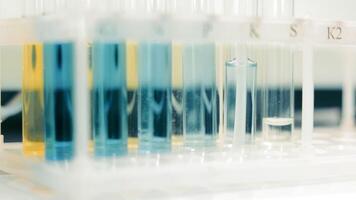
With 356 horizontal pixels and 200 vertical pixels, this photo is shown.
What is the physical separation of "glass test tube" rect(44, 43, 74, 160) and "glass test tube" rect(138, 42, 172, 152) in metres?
0.15

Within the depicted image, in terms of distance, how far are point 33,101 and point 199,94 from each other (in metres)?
0.33

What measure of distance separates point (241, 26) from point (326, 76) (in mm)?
918

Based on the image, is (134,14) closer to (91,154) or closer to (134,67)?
(134,67)

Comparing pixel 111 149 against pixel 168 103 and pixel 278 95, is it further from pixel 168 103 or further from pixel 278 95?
pixel 278 95

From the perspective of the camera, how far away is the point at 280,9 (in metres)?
1.36

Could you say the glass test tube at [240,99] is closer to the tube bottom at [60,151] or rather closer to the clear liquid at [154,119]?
the clear liquid at [154,119]

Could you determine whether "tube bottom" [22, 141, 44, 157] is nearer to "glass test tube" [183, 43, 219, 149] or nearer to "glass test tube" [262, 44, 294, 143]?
"glass test tube" [183, 43, 219, 149]

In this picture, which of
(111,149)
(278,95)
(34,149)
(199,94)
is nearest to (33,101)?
(34,149)

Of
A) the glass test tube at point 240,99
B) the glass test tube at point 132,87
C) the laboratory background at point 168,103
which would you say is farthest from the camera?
the glass test tube at point 240,99

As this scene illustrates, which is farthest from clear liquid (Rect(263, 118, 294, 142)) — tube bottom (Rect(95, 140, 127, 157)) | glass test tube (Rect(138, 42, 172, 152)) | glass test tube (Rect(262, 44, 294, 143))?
tube bottom (Rect(95, 140, 127, 157))

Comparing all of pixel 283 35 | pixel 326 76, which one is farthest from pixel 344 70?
pixel 283 35

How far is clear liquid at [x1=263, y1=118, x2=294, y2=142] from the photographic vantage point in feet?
4.40

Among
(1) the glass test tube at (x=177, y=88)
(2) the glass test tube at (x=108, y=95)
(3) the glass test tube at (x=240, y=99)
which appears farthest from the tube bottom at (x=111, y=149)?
(3) the glass test tube at (x=240, y=99)

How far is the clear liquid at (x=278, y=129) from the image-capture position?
1340 millimetres
